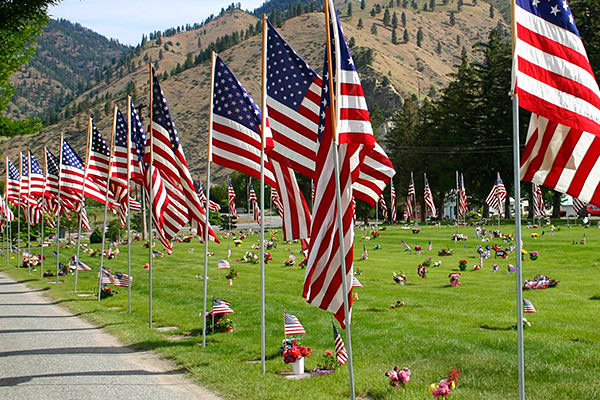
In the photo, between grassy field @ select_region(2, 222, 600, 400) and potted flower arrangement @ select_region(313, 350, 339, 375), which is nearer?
grassy field @ select_region(2, 222, 600, 400)

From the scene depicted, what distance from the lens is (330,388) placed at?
10.5 m

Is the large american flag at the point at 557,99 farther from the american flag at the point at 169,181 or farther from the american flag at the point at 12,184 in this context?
the american flag at the point at 12,184

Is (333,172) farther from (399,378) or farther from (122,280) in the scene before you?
(122,280)

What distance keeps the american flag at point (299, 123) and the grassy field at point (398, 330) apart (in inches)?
126

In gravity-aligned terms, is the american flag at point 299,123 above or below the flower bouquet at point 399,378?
above

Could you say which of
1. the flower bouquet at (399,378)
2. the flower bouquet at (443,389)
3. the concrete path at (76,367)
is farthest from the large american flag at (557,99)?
the concrete path at (76,367)

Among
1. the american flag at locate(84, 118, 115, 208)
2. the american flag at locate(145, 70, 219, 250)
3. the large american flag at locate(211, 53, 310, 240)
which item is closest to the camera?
the large american flag at locate(211, 53, 310, 240)

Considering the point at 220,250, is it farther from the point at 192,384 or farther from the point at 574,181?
the point at 574,181

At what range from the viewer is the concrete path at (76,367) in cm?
1045

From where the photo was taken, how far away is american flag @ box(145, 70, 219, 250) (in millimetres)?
15469

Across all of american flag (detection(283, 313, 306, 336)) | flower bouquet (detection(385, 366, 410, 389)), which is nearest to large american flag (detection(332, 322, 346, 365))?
american flag (detection(283, 313, 306, 336))

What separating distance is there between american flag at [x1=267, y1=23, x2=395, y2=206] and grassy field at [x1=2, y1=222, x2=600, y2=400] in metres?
3.21

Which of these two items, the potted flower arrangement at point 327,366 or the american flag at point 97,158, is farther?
the american flag at point 97,158

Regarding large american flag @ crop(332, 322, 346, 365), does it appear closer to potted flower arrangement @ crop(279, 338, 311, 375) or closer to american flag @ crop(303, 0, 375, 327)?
potted flower arrangement @ crop(279, 338, 311, 375)
